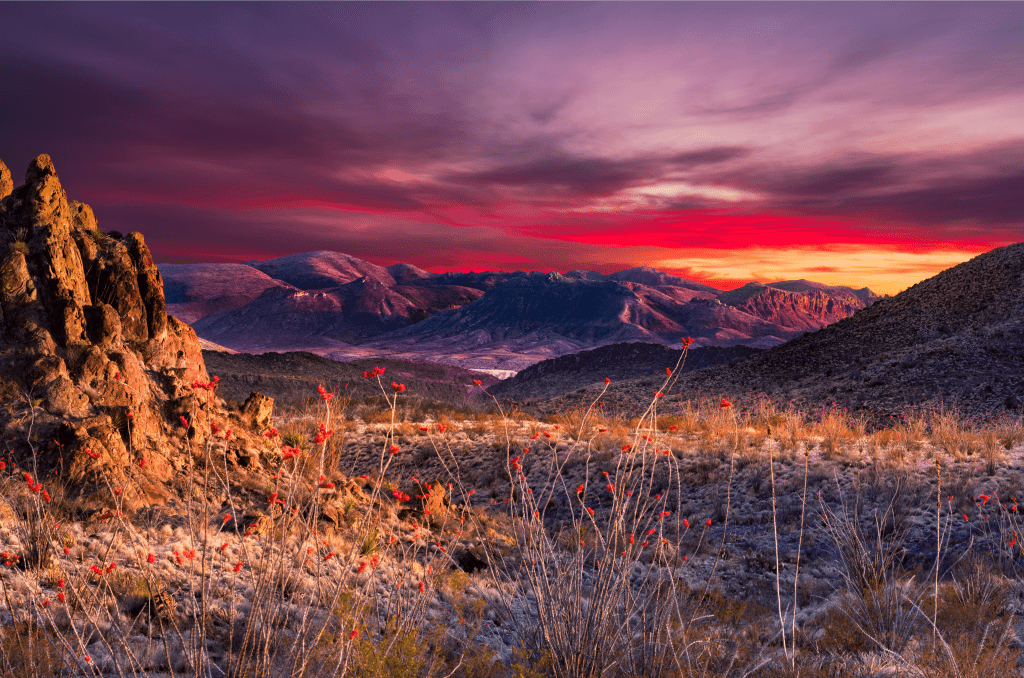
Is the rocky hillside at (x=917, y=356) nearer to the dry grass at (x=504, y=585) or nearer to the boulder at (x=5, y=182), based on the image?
the dry grass at (x=504, y=585)

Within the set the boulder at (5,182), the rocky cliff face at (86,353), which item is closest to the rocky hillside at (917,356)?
the rocky cliff face at (86,353)

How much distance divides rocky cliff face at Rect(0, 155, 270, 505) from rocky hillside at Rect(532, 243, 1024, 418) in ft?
68.7

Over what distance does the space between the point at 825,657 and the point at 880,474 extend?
4.94 m

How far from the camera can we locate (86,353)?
652cm

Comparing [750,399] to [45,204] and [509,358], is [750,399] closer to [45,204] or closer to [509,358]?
[45,204]

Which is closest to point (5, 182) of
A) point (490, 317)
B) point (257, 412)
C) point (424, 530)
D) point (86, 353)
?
point (86, 353)

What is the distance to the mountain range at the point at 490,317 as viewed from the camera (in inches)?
5246

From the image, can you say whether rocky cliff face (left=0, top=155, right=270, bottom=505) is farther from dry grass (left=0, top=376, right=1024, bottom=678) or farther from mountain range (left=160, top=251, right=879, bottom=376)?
mountain range (left=160, top=251, right=879, bottom=376)

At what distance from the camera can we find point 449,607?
182 inches

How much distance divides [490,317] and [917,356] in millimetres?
132081

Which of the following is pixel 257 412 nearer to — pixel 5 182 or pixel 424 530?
pixel 424 530

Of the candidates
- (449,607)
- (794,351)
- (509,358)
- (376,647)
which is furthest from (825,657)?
(509,358)

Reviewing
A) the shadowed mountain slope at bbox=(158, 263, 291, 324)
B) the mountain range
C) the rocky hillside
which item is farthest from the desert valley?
the shadowed mountain slope at bbox=(158, 263, 291, 324)

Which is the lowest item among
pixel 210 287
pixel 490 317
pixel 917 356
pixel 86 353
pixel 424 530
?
pixel 424 530
